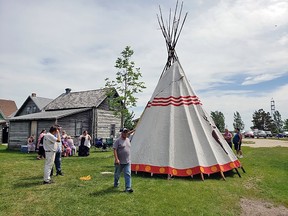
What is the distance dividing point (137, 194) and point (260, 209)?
127 inches

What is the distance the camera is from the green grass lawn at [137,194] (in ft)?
19.3

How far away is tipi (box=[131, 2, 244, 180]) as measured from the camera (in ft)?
29.4

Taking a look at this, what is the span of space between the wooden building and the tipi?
12.5 m

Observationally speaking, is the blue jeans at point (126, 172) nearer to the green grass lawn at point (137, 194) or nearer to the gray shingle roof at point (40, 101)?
the green grass lawn at point (137, 194)

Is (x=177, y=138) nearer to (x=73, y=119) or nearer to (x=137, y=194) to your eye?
(x=137, y=194)

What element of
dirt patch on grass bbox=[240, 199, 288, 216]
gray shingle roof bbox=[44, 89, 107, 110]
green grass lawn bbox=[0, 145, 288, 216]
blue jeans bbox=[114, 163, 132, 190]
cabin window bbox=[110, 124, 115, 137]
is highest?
gray shingle roof bbox=[44, 89, 107, 110]

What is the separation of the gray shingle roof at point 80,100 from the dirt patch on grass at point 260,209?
67.0 ft

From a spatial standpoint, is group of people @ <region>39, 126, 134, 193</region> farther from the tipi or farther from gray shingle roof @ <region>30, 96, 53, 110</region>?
gray shingle roof @ <region>30, 96, 53, 110</region>

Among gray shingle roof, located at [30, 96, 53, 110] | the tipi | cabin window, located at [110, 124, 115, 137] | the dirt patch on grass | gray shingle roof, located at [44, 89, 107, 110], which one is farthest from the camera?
gray shingle roof, located at [30, 96, 53, 110]

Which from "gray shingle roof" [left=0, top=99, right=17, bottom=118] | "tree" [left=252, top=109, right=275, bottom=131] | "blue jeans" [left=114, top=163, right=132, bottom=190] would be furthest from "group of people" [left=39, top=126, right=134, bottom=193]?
"tree" [left=252, top=109, right=275, bottom=131]

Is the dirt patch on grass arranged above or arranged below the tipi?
below

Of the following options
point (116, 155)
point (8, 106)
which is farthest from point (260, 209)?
point (8, 106)

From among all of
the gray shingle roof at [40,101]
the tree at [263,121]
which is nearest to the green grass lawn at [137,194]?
the gray shingle roof at [40,101]

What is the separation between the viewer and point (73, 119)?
23344mm
